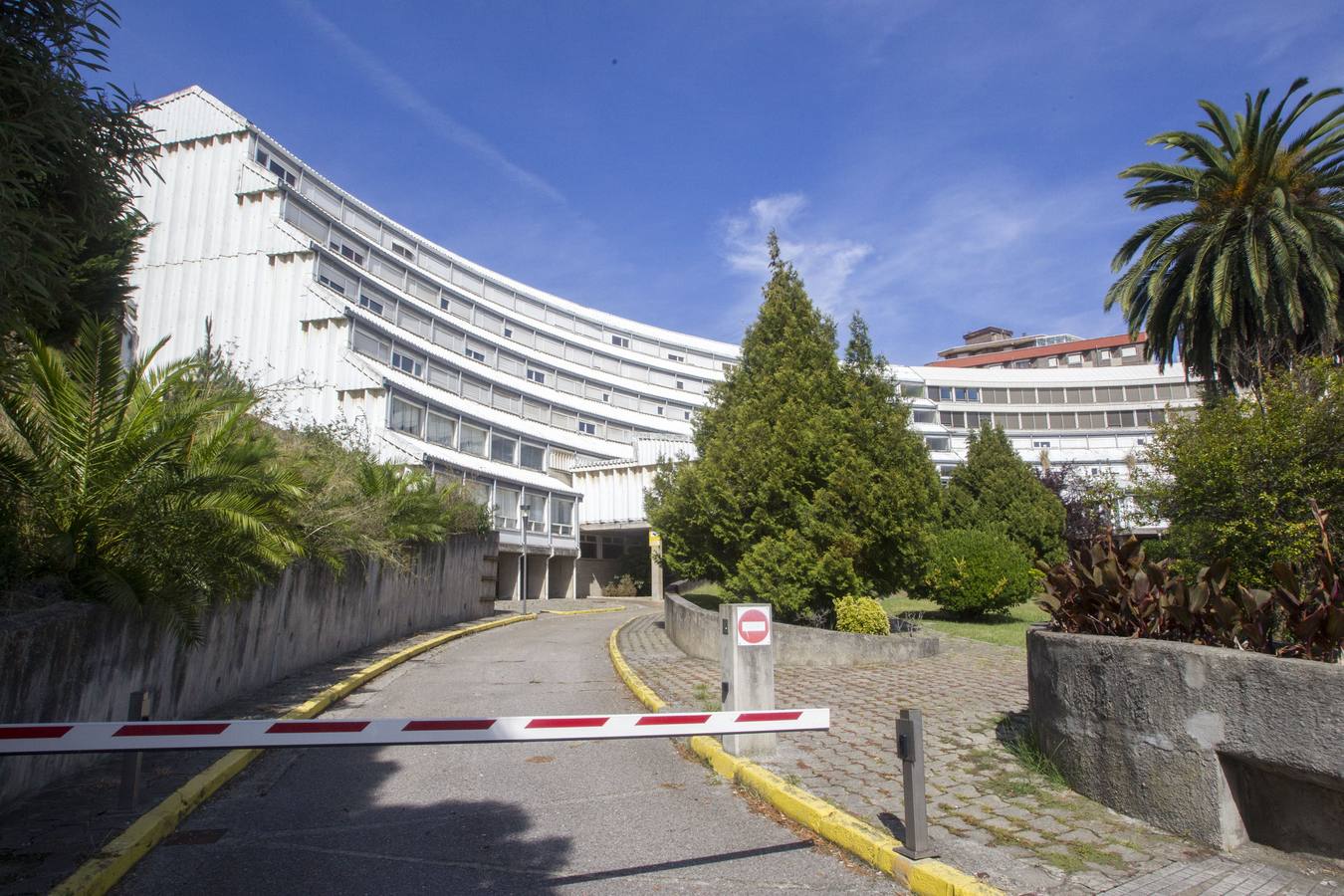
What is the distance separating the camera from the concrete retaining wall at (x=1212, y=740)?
4.08 meters

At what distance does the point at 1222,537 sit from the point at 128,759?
47.1 feet

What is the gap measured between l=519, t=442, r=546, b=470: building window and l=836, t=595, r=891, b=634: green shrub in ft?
110

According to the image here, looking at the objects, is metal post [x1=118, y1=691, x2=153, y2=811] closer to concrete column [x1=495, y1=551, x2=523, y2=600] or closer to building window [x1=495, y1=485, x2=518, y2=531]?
building window [x1=495, y1=485, x2=518, y2=531]

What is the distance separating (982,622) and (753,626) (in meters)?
12.7

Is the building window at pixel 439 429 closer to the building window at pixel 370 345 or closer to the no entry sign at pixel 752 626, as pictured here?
the building window at pixel 370 345

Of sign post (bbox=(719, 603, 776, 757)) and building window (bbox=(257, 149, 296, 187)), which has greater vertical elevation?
building window (bbox=(257, 149, 296, 187))

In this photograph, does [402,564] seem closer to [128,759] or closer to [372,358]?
[128,759]

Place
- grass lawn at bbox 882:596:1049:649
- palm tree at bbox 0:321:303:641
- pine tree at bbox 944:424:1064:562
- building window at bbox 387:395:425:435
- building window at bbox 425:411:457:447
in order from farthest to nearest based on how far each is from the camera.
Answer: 1. building window at bbox 425:411:457:447
2. building window at bbox 387:395:425:435
3. pine tree at bbox 944:424:1064:562
4. grass lawn at bbox 882:596:1049:649
5. palm tree at bbox 0:321:303:641

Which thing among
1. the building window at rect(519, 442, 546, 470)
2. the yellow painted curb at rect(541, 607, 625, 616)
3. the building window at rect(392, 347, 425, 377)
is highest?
the building window at rect(392, 347, 425, 377)

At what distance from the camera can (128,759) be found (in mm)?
5168

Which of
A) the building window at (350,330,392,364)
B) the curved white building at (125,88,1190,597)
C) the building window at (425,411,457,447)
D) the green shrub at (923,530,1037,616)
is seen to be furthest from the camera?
the building window at (425,411,457,447)

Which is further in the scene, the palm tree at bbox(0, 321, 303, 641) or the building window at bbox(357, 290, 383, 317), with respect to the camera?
the building window at bbox(357, 290, 383, 317)

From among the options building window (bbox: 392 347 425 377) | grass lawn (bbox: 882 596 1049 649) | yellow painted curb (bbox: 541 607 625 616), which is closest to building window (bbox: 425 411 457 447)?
building window (bbox: 392 347 425 377)

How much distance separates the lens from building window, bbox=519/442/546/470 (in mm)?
45375
